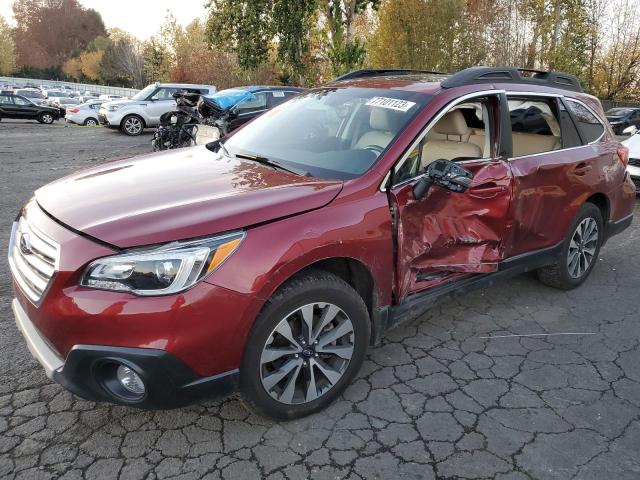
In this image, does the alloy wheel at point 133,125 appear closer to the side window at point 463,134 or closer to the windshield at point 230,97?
the windshield at point 230,97

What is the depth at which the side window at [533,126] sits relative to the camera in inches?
146

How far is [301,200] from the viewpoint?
254cm

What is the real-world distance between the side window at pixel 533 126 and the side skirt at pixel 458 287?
0.78 m

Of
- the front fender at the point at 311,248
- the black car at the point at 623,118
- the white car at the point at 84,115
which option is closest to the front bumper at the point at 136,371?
the front fender at the point at 311,248

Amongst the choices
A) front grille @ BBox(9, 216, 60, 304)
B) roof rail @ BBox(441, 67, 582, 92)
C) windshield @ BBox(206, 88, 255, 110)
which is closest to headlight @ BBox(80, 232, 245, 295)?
front grille @ BBox(9, 216, 60, 304)

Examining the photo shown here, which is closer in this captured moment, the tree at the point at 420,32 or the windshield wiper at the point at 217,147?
the windshield wiper at the point at 217,147

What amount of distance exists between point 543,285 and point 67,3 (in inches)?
4140

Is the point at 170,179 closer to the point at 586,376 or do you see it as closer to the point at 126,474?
the point at 126,474

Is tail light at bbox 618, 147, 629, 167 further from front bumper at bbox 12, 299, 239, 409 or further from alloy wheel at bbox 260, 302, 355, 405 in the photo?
front bumper at bbox 12, 299, 239, 409

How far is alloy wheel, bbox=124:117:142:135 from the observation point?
17359 millimetres

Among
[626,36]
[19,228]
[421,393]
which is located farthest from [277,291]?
[626,36]

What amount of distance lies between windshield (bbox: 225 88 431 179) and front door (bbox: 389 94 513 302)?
0.70ft

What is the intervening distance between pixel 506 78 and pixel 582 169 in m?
1.06

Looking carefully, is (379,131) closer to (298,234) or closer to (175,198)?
(298,234)
